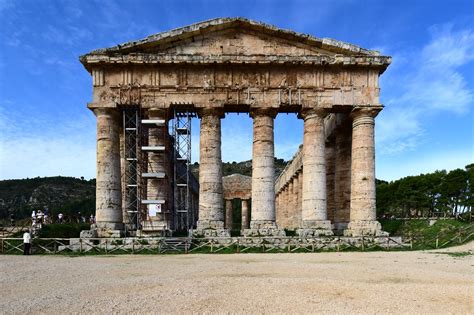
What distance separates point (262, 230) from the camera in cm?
2328

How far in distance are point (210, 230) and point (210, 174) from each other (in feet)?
11.0

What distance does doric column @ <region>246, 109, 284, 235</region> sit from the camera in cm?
2370

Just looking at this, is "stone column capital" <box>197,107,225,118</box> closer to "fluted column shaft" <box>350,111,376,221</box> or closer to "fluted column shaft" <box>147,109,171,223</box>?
"fluted column shaft" <box>147,109,171,223</box>

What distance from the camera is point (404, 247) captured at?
2214cm

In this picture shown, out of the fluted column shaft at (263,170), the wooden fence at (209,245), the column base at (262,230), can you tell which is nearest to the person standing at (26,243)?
the wooden fence at (209,245)

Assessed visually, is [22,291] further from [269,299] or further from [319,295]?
[319,295]

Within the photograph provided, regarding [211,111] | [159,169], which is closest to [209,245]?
[159,169]

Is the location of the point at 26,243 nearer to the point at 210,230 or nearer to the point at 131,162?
the point at 131,162

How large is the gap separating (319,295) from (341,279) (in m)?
2.35

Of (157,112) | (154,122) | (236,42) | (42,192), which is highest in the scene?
(236,42)

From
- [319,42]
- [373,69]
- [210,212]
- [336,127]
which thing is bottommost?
[210,212]

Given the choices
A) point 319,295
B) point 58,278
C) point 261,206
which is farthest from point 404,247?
point 58,278

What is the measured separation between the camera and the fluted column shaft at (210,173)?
23.7 meters

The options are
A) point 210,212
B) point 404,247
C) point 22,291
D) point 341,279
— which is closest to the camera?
point 22,291
